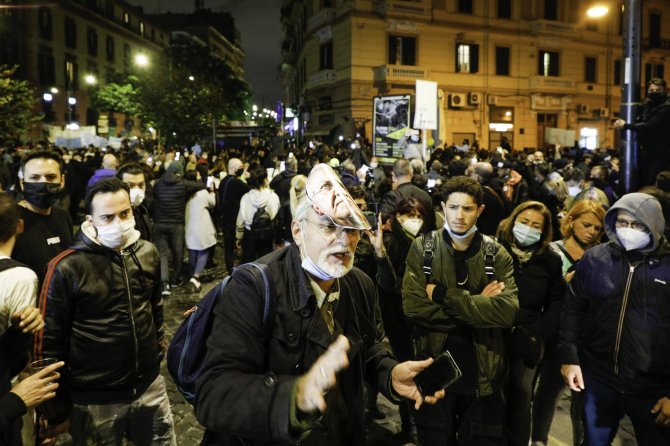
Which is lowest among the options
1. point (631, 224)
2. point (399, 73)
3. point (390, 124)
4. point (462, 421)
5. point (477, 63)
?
point (462, 421)

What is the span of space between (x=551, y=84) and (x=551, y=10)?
5.05m

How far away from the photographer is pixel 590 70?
1474 inches

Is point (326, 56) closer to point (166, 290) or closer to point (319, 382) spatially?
point (166, 290)

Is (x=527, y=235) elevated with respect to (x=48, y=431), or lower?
elevated

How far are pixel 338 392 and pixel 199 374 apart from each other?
0.51 metres

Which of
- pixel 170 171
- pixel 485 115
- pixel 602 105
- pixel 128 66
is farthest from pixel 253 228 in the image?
pixel 128 66

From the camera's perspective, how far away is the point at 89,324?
10.1ft

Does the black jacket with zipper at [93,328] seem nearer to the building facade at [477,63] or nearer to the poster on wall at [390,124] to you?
the poster on wall at [390,124]

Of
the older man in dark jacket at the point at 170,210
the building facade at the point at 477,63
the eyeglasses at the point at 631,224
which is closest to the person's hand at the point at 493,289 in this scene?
the eyeglasses at the point at 631,224

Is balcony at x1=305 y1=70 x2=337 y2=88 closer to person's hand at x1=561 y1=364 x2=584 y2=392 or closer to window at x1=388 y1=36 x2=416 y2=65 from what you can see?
window at x1=388 y1=36 x2=416 y2=65

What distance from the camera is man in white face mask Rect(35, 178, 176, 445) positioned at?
9.78 ft

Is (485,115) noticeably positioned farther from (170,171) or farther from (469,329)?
(469,329)

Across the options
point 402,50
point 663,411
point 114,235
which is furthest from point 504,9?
point 114,235

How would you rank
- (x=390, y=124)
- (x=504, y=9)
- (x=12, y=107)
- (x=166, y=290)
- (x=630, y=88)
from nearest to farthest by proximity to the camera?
(x=630, y=88), (x=166, y=290), (x=390, y=124), (x=12, y=107), (x=504, y=9)
